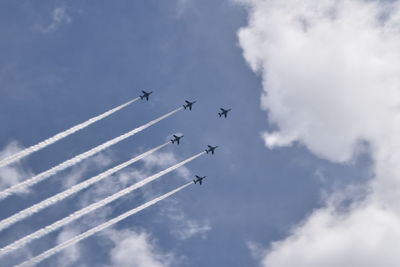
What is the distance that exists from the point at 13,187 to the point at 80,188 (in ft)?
68.7

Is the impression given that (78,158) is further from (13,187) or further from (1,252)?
(1,252)

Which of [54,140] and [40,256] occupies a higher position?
[54,140]

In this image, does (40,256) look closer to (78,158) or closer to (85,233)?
(85,233)

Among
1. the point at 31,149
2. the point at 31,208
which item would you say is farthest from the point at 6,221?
the point at 31,149

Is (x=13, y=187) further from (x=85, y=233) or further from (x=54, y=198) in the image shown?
(x=85, y=233)

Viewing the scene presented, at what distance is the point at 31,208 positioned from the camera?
187 metres

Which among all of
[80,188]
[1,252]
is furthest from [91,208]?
[1,252]

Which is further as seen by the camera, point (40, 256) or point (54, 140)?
point (54, 140)

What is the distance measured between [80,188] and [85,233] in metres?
14.6

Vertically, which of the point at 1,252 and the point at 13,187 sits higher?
the point at 13,187

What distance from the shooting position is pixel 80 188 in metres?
196

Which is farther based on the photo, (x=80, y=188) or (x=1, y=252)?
(x=80, y=188)

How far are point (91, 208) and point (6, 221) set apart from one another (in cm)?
2711

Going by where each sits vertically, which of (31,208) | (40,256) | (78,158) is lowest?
(40,256)
